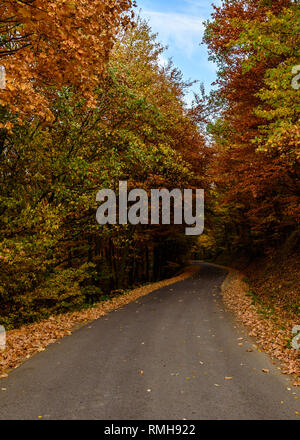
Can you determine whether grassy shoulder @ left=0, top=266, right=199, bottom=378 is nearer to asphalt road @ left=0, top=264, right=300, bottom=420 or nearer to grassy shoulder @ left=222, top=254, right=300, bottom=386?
asphalt road @ left=0, top=264, right=300, bottom=420

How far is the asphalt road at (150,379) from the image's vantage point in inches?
189

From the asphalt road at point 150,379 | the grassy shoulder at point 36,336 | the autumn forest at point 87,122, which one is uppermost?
the autumn forest at point 87,122

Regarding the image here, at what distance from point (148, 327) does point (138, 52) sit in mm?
15593

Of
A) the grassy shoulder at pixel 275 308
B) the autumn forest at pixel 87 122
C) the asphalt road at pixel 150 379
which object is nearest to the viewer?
the asphalt road at pixel 150 379

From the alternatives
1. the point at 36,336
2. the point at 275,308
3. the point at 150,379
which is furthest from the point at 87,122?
the point at 275,308

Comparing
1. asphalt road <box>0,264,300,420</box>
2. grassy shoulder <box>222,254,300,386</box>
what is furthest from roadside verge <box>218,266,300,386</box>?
asphalt road <box>0,264,300,420</box>

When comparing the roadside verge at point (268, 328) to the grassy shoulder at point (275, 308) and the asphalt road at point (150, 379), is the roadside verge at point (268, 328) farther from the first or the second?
the asphalt road at point (150, 379)

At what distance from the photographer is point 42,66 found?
23.2 ft

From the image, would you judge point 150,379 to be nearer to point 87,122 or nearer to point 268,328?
point 268,328

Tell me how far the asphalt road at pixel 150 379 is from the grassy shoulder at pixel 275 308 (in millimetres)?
447

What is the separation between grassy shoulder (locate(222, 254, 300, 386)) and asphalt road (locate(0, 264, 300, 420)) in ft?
1.47

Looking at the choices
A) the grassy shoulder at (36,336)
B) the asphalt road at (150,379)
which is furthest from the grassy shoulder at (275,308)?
the grassy shoulder at (36,336)

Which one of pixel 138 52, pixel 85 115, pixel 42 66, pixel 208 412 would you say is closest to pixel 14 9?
pixel 42 66
